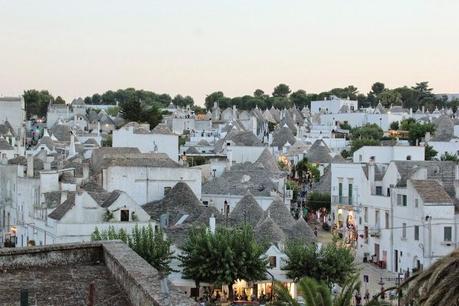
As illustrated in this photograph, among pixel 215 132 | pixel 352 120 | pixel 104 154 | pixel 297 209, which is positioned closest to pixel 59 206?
pixel 104 154

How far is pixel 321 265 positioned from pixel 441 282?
28.6 meters

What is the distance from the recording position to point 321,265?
35219 mm

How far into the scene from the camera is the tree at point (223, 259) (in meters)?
34.0

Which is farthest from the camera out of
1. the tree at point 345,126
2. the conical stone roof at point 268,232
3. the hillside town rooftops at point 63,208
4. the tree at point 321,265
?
the tree at point 345,126

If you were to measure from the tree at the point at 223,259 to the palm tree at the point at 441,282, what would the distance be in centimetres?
2674

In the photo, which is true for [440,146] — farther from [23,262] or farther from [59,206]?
[23,262]

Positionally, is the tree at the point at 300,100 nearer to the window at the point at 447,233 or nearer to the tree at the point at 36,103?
the tree at the point at 36,103

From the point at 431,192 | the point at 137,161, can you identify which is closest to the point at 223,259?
the point at 431,192

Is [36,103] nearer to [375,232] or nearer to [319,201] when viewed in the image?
[319,201]

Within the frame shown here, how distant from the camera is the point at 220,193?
57250mm

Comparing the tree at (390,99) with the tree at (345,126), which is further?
the tree at (390,99)

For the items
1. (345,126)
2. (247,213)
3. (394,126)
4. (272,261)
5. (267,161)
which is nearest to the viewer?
(272,261)

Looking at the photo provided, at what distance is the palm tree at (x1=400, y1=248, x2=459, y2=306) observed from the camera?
6906 millimetres

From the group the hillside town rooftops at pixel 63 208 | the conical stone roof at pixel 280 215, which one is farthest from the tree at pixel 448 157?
the hillside town rooftops at pixel 63 208
